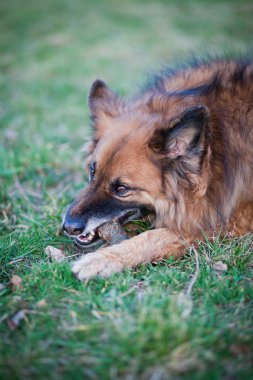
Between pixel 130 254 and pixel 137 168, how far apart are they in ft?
2.12

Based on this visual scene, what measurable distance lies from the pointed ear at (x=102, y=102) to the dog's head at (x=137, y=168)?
0.36 metres

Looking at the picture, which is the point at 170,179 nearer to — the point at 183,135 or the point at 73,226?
the point at 183,135

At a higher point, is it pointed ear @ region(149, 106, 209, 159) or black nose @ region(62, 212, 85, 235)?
pointed ear @ region(149, 106, 209, 159)

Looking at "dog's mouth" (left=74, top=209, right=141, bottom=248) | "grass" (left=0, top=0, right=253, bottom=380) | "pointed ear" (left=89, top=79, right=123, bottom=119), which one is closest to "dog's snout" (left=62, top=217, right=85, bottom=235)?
"dog's mouth" (left=74, top=209, right=141, bottom=248)

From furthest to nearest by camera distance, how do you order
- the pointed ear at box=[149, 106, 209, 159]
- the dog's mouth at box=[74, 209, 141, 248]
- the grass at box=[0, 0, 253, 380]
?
the dog's mouth at box=[74, 209, 141, 248]
the pointed ear at box=[149, 106, 209, 159]
the grass at box=[0, 0, 253, 380]

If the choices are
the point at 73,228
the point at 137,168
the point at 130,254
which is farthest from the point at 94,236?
the point at 137,168

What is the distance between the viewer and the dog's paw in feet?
8.94

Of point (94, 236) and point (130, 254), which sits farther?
point (94, 236)

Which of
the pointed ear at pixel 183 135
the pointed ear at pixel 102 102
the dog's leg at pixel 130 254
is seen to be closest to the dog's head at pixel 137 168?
the pointed ear at pixel 183 135

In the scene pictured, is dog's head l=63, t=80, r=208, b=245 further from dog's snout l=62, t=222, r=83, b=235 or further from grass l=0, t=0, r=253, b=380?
grass l=0, t=0, r=253, b=380

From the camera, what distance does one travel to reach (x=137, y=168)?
289 cm

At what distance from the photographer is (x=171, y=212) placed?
9.90 feet

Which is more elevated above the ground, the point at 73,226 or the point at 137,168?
the point at 137,168

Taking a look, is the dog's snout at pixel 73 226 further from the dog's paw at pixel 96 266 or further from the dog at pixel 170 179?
the dog's paw at pixel 96 266
